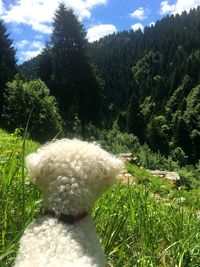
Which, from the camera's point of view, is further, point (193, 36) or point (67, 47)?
point (193, 36)

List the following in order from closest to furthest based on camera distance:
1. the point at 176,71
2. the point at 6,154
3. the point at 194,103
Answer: the point at 6,154 < the point at 194,103 < the point at 176,71

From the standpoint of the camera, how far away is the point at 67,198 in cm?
277

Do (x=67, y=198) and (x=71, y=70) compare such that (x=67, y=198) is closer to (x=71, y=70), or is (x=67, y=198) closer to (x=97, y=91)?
(x=97, y=91)

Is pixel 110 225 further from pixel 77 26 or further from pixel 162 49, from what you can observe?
pixel 162 49

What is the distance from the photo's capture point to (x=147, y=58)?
626 ft

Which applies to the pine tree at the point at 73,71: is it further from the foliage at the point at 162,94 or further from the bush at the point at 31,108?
the foliage at the point at 162,94

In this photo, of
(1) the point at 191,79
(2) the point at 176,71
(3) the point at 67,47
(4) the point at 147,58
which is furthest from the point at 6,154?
(4) the point at 147,58

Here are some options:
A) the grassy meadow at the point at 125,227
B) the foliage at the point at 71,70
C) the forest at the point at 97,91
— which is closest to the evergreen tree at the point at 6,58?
the forest at the point at 97,91

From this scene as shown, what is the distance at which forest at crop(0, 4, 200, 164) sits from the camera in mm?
29320

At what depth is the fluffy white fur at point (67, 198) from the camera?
8.04 ft

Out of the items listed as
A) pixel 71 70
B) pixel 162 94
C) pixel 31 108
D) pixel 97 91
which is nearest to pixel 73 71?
pixel 71 70

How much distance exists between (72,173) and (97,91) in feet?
152

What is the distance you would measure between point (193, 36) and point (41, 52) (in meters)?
148

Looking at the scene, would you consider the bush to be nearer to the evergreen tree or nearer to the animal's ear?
the evergreen tree
